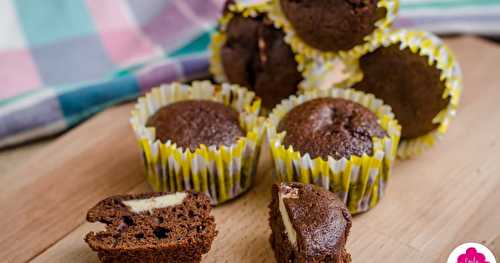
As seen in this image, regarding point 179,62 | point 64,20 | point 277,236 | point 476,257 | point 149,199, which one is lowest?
point 476,257

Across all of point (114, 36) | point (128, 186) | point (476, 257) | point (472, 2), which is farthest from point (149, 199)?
point (472, 2)

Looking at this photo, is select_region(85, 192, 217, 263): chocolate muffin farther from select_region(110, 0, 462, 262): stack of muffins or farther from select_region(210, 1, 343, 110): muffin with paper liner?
select_region(210, 1, 343, 110): muffin with paper liner

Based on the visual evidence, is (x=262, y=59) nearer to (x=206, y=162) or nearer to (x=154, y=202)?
(x=206, y=162)

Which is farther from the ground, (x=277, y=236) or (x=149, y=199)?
(x=149, y=199)

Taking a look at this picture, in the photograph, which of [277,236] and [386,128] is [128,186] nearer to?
[277,236]

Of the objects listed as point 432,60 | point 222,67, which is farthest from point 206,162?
point 432,60

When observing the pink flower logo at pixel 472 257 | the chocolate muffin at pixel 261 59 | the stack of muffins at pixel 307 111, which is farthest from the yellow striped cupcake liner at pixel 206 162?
the pink flower logo at pixel 472 257

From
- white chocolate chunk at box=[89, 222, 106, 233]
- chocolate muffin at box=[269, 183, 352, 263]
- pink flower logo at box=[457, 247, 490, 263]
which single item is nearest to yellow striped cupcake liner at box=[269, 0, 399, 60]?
chocolate muffin at box=[269, 183, 352, 263]
